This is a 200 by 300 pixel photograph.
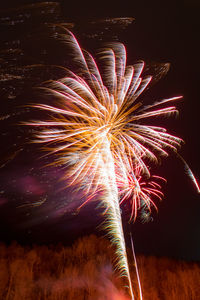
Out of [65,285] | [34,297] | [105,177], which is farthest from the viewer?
[65,285]

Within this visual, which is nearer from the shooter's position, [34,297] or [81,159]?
[81,159]

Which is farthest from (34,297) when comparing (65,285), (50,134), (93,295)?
(50,134)

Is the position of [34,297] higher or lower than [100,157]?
lower

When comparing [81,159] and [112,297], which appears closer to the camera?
[81,159]

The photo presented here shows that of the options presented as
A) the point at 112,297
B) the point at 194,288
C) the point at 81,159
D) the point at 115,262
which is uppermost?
the point at 81,159

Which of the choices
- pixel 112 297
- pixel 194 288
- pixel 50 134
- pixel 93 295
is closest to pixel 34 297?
pixel 93 295

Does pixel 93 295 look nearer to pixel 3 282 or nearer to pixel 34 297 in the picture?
pixel 34 297

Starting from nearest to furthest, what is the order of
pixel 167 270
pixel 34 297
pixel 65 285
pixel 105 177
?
pixel 105 177, pixel 34 297, pixel 65 285, pixel 167 270

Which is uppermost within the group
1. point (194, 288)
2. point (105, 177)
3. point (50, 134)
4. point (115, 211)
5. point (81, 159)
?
point (50, 134)

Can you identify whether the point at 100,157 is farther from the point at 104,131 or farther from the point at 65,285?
the point at 65,285
